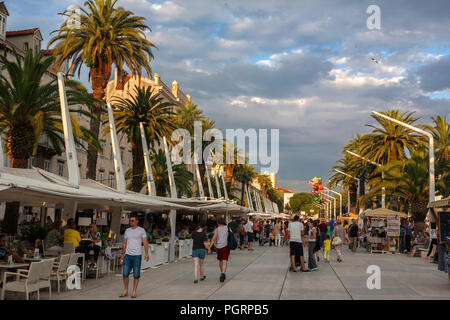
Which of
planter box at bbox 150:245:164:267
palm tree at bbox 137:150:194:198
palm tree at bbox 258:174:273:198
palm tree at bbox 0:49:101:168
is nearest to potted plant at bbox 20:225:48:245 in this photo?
planter box at bbox 150:245:164:267

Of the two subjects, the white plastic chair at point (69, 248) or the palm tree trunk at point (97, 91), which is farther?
the palm tree trunk at point (97, 91)

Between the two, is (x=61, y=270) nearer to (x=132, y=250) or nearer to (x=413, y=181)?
(x=132, y=250)

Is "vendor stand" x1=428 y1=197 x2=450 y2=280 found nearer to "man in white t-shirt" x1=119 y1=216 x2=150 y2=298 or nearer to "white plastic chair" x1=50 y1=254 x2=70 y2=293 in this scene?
"man in white t-shirt" x1=119 y1=216 x2=150 y2=298

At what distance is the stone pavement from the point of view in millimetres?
12859

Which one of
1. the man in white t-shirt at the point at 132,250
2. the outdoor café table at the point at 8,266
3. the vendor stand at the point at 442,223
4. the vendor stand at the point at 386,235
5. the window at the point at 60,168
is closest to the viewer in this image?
the outdoor café table at the point at 8,266

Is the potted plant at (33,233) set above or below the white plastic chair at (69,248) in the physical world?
above

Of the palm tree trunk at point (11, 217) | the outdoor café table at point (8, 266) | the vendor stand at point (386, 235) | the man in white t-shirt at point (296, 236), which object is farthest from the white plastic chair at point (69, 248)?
the vendor stand at point (386, 235)

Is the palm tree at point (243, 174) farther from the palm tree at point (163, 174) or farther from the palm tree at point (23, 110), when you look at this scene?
the palm tree at point (23, 110)

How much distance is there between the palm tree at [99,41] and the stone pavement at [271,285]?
1414 centimetres

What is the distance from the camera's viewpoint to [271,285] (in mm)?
15031

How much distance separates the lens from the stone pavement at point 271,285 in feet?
42.2

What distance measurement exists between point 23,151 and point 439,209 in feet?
54.8
